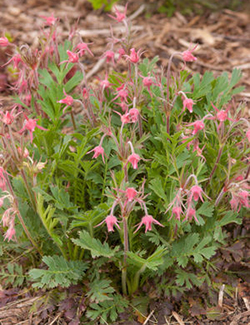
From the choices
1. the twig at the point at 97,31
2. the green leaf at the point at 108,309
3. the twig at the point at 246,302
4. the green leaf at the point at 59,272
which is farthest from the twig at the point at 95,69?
the twig at the point at 246,302

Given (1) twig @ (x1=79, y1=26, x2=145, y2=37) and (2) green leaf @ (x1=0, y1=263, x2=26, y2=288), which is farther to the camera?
(1) twig @ (x1=79, y1=26, x2=145, y2=37)

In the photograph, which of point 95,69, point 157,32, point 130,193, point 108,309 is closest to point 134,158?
point 130,193

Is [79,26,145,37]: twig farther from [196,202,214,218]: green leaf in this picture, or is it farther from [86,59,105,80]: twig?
[196,202,214,218]: green leaf

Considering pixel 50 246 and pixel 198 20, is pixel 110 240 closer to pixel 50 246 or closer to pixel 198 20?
pixel 50 246

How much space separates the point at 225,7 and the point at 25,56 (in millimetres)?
3341

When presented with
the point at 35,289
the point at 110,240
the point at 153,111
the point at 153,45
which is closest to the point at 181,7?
the point at 153,45

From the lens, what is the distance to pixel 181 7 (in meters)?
4.93

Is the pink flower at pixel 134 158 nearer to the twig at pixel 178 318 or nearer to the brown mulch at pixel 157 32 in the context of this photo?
the twig at pixel 178 318

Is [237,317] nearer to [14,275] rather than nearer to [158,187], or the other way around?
[158,187]

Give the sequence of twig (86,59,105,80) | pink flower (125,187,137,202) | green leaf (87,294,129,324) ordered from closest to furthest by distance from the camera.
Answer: pink flower (125,187,137,202) < green leaf (87,294,129,324) < twig (86,59,105,80)

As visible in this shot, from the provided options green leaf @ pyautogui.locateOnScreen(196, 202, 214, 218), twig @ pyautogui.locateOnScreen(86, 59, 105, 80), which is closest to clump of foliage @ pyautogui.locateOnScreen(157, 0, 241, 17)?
twig @ pyautogui.locateOnScreen(86, 59, 105, 80)

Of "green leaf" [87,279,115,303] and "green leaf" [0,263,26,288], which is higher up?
"green leaf" [87,279,115,303]

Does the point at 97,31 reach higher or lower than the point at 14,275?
higher

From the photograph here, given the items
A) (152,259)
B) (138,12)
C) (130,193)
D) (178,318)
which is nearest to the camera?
(130,193)
